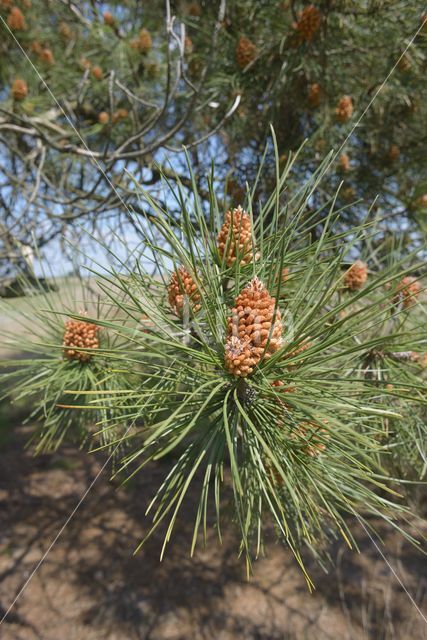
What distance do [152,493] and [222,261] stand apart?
2.44 m

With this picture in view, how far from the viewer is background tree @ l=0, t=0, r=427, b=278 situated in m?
1.16

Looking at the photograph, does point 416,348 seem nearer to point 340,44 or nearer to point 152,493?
point 340,44

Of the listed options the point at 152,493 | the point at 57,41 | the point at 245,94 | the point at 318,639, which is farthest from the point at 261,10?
the point at 152,493

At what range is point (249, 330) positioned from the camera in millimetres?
423

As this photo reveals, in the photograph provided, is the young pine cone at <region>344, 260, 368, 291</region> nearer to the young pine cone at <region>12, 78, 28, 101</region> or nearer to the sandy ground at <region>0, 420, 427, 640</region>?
the young pine cone at <region>12, 78, 28, 101</region>

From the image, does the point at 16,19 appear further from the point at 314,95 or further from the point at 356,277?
the point at 356,277

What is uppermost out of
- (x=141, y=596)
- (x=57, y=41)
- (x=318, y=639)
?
(x=57, y=41)

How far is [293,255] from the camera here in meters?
0.56

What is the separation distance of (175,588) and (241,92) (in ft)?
7.07

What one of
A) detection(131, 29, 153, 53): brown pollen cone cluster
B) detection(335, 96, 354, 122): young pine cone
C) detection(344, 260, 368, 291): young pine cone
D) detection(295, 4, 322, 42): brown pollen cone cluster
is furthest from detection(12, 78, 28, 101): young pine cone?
detection(344, 260, 368, 291): young pine cone

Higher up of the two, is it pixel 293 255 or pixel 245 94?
pixel 245 94

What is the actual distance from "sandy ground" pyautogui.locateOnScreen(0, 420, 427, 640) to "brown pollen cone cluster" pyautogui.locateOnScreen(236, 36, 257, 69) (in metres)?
2.05

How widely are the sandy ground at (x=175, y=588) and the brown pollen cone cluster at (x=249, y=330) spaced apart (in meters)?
1.80

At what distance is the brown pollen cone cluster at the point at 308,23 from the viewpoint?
1.11 metres
